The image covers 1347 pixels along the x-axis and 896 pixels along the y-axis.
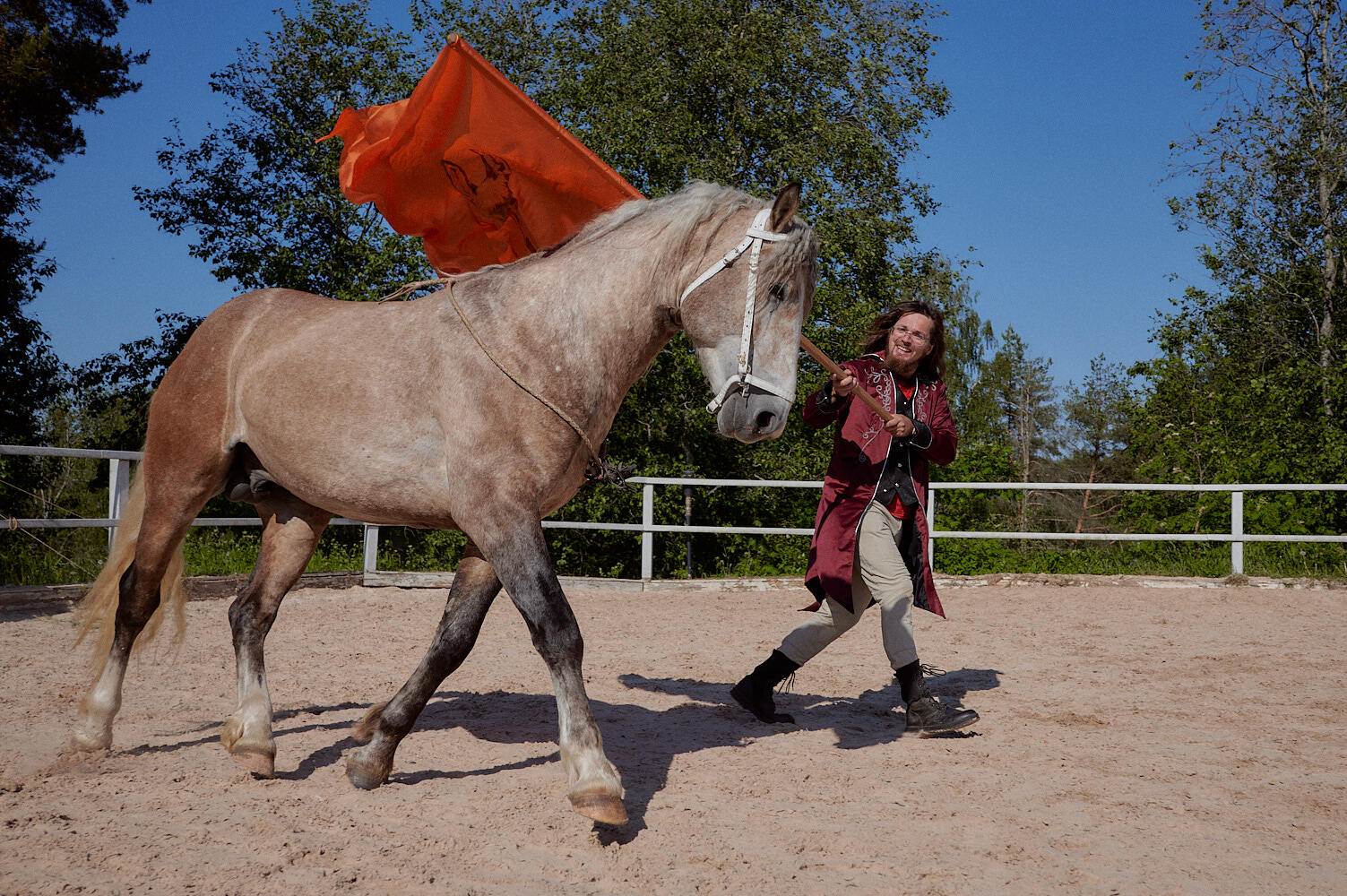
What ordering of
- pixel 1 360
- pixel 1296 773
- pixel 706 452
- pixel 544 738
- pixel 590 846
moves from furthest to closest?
pixel 706 452, pixel 1 360, pixel 544 738, pixel 1296 773, pixel 590 846

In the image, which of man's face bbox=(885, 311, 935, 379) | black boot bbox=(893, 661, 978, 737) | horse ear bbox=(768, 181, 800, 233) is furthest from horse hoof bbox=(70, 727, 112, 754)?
man's face bbox=(885, 311, 935, 379)

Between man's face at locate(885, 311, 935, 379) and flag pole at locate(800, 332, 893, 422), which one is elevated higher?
man's face at locate(885, 311, 935, 379)

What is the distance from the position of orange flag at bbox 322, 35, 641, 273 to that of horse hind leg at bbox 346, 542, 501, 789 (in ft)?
4.32

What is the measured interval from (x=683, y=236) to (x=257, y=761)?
2.39 m

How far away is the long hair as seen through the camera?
4.38 metres

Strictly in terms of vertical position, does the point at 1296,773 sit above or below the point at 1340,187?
below

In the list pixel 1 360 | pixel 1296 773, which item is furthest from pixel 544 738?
pixel 1 360

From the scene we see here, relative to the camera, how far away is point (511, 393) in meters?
2.96

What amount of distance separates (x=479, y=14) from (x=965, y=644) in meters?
18.6

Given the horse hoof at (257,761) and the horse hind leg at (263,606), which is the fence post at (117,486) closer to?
the horse hind leg at (263,606)

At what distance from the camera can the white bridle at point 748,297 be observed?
9.21 ft

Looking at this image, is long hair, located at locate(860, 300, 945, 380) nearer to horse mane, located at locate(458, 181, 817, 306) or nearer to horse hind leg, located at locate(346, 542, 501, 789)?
horse mane, located at locate(458, 181, 817, 306)

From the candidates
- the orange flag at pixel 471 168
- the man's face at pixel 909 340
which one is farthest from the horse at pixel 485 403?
the man's face at pixel 909 340

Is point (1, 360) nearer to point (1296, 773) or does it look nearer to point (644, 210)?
point (644, 210)
